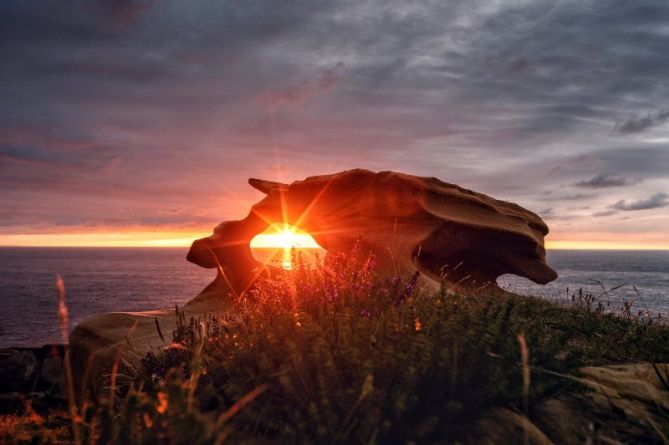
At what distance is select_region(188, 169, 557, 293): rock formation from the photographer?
16.2 metres

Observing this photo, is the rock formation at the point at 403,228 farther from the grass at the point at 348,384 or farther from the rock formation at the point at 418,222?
the grass at the point at 348,384

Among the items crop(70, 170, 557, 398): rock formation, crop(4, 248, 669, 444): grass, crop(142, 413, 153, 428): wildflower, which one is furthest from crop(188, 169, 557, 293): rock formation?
crop(142, 413, 153, 428): wildflower

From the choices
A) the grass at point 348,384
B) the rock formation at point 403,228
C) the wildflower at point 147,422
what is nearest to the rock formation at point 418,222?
the rock formation at point 403,228

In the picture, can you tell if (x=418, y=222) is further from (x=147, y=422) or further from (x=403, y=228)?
(x=147, y=422)

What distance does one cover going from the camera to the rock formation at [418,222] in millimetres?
16156

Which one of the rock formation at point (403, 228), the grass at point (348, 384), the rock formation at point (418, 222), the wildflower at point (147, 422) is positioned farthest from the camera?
the rock formation at point (418, 222)

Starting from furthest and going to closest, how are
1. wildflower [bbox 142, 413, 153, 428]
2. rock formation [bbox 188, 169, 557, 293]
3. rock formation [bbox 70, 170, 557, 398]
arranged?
rock formation [bbox 188, 169, 557, 293], rock formation [bbox 70, 170, 557, 398], wildflower [bbox 142, 413, 153, 428]

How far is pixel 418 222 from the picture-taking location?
16.5m

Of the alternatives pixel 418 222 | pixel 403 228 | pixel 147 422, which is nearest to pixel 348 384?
pixel 147 422

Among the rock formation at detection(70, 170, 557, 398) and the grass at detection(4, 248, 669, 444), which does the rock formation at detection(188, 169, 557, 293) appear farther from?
the grass at detection(4, 248, 669, 444)

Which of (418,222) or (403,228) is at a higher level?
(418,222)

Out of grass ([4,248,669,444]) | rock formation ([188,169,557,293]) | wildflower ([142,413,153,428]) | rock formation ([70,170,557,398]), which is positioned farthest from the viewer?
rock formation ([188,169,557,293])

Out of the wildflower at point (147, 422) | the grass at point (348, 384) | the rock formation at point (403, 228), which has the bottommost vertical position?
the wildflower at point (147, 422)

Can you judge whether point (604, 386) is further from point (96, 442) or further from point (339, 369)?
point (96, 442)
